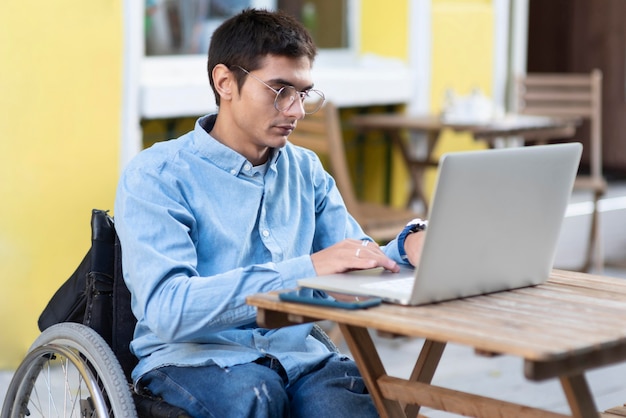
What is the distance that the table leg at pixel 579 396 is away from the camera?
1.81m

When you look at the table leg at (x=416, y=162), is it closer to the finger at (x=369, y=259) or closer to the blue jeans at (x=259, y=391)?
the blue jeans at (x=259, y=391)

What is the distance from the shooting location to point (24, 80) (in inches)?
156

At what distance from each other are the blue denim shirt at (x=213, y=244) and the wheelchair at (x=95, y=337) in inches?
2.4

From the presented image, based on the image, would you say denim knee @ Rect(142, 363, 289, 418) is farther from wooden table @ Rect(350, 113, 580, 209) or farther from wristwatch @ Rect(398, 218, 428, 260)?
wooden table @ Rect(350, 113, 580, 209)

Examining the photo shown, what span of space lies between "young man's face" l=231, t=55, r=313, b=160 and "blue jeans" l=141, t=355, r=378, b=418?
468 millimetres

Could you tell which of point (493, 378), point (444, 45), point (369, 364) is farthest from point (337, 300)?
point (444, 45)

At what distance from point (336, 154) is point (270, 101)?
2178 mm

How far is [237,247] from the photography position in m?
2.23

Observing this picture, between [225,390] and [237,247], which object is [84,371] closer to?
[225,390]

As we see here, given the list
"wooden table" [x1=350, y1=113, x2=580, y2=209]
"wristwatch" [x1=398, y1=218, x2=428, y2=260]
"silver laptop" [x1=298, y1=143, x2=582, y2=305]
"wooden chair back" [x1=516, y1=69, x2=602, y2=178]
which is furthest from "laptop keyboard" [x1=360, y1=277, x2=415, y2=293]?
"wooden chair back" [x1=516, y1=69, x2=602, y2=178]

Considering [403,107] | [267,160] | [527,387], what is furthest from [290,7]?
[267,160]


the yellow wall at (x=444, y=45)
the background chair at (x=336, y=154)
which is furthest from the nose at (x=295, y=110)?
the yellow wall at (x=444, y=45)

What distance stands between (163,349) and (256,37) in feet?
2.19

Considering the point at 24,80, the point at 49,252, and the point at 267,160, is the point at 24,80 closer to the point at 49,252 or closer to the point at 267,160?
the point at 49,252
